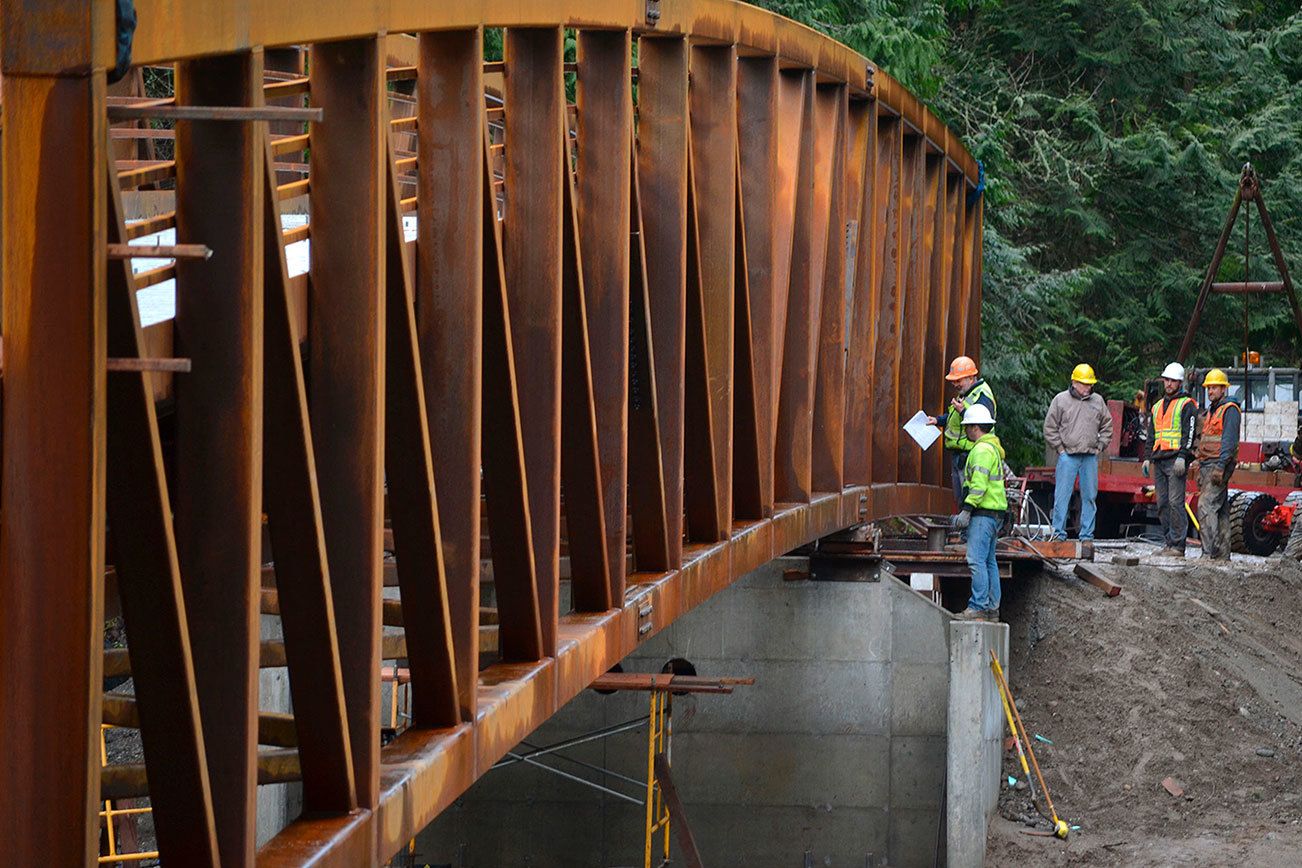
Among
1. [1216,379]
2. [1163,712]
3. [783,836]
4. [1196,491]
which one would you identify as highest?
[1216,379]

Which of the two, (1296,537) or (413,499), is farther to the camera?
(1296,537)

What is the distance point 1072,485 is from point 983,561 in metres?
3.84

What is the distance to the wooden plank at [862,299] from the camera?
13.5 metres

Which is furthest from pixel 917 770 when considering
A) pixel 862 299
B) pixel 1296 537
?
pixel 1296 537

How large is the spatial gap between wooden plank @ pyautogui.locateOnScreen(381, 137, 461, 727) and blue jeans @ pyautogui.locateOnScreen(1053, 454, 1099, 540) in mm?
15768

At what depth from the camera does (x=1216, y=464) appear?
72.4 feet

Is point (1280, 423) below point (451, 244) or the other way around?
below

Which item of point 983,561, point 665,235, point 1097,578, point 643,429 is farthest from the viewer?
point 1097,578

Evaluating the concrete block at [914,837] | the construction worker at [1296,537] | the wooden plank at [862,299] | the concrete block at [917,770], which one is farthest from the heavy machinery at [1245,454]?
the wooden plank at [862,299]

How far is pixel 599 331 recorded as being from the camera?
26.7ft

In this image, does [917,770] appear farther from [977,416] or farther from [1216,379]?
[1216,379]

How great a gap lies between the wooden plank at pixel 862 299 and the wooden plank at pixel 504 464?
254 inches

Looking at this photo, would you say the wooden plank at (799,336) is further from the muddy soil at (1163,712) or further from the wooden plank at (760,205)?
the muddy soil at (1163,712)

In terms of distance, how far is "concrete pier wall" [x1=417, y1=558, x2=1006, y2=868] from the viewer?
18.5 metres
